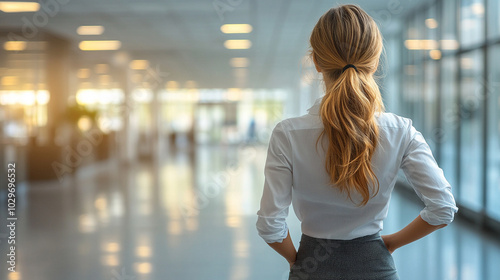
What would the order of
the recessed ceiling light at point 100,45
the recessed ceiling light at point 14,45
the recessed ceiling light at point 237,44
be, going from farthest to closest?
the recessed ceiling light at point 237,44, the recessed ceiling light at point 100,45, the recessed ceiling light at point 14,45

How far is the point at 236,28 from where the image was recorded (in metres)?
12.0

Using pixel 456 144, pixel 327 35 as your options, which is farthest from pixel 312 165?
pixel 456 144

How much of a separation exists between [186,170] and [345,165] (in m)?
14.3

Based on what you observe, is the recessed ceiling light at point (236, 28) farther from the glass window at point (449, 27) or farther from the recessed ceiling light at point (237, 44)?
the glass window at point (449, 27)

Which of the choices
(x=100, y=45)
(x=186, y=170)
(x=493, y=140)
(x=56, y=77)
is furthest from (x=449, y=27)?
(x=100, y=45)

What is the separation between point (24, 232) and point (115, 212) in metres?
1.61

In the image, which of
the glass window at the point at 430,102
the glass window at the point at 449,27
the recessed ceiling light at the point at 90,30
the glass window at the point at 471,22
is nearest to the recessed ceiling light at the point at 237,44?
the recessed ceiling light at the point at 90,30

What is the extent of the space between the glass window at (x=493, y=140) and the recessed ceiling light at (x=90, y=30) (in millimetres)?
8458

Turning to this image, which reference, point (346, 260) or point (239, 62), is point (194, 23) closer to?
point (239, 62)

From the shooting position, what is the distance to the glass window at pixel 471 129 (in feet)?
23.3

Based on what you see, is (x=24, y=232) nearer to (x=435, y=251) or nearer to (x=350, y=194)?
(x=435, y=251)

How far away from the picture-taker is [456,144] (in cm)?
810

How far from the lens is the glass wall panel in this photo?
8.11 m

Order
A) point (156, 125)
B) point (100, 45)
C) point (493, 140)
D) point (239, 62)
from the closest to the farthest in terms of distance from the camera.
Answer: point (493, 140)
point (100, 45)
point (239, 62)
point (156, 125)
